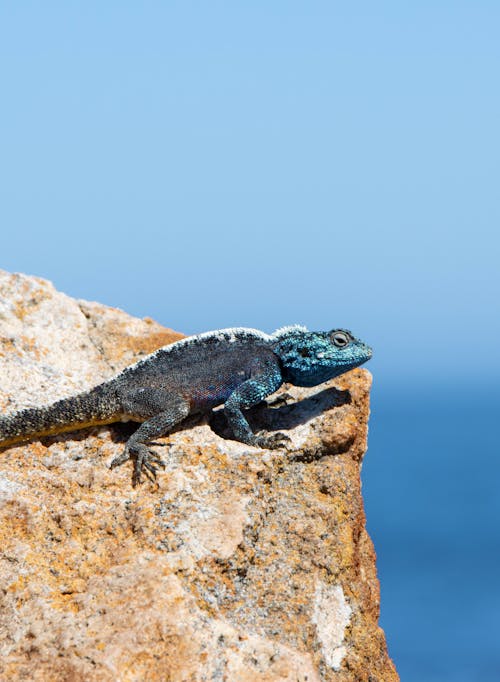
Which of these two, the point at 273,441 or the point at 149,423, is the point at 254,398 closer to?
the point at 273,441

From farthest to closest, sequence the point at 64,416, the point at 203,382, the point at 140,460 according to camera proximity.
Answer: the point at 203,382 < the point at 64,416 < the point at 140,460

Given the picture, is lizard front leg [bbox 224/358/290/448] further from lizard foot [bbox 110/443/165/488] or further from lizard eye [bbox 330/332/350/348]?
lizard foot [bbox 110/443/165/488]

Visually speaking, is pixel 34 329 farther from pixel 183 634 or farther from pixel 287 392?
pixel 183 634

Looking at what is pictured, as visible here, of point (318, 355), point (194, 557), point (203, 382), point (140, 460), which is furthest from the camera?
point (318, 355)

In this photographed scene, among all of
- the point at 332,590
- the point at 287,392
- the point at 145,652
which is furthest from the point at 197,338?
the point at 145,652

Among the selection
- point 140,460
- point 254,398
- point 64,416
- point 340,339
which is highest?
point 340,339

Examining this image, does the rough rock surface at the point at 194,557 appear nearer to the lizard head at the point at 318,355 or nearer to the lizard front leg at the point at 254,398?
the lizard front leg at the point at 254,398

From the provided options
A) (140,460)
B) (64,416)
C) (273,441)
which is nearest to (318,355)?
(273,441)
